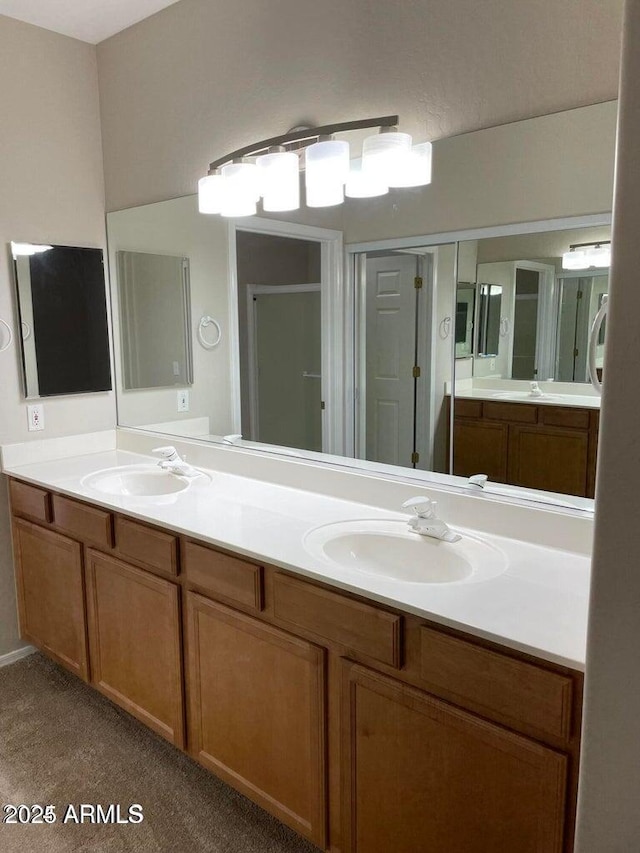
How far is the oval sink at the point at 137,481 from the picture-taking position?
2461 millimetres

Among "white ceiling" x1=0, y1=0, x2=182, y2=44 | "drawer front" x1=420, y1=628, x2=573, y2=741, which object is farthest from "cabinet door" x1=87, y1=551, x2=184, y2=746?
"white ceiling" x1=0, y1=0, x2=182, y2=44

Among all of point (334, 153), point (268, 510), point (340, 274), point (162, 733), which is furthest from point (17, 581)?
point (334, 153)

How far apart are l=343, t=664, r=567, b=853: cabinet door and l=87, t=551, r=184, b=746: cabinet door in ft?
2.26

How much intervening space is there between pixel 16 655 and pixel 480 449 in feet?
7.32

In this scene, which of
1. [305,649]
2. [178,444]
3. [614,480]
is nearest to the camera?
[614,480]

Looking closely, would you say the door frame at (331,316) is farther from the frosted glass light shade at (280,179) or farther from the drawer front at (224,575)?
the drawer front at (224,575)

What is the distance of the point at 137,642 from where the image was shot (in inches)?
82.7

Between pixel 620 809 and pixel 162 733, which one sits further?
pixel 162 733

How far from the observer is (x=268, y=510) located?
1998 millimetres

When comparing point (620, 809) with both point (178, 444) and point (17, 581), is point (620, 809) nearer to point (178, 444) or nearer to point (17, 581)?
point (178, 444)

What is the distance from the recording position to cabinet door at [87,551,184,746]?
77.5 inches

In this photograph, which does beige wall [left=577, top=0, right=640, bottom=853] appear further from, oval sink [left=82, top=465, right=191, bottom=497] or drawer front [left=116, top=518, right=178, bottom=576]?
oval sink [left=82, top=465, right=191, bottom=497]

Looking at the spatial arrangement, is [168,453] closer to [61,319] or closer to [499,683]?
[61,319]

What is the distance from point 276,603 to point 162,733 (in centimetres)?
79
